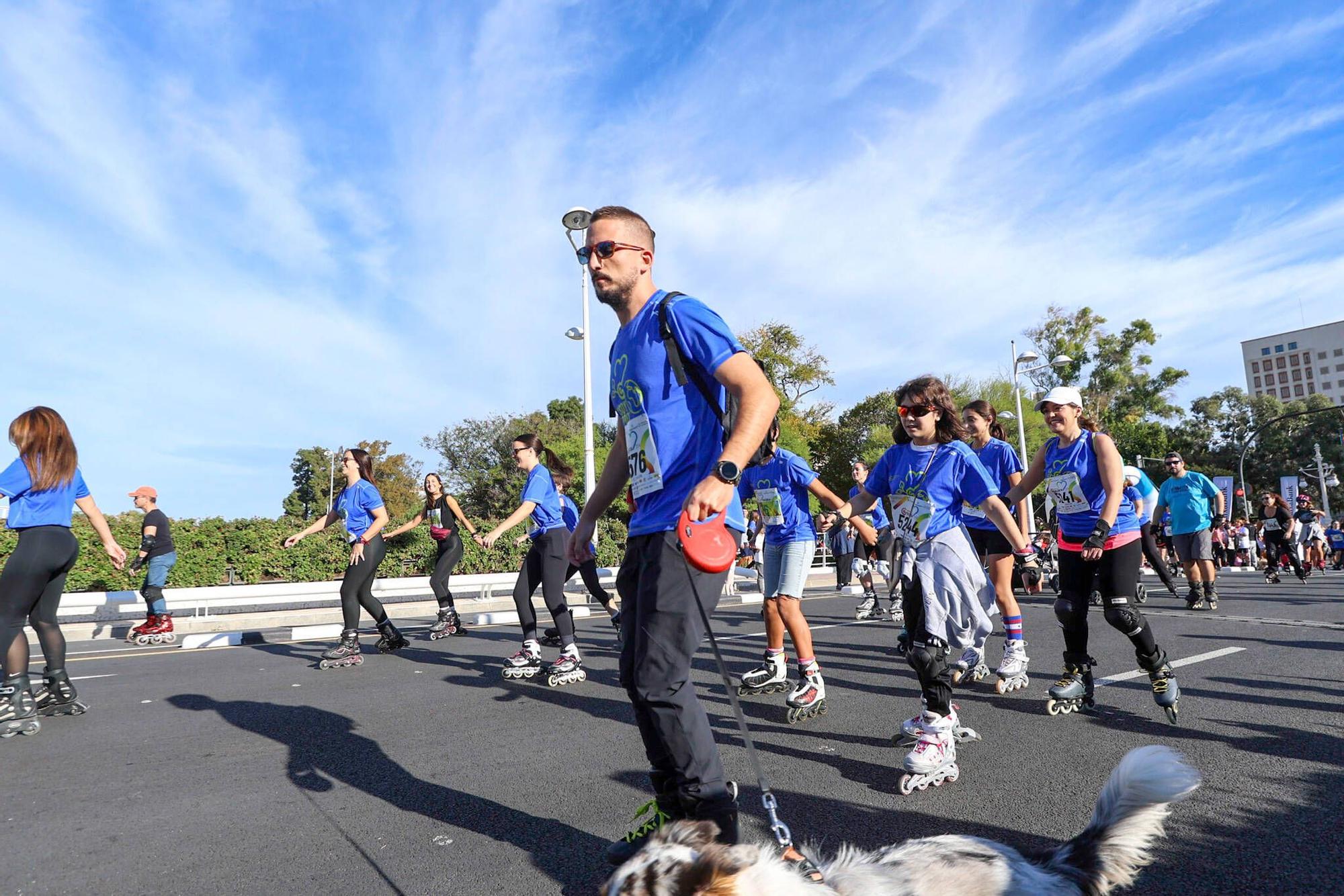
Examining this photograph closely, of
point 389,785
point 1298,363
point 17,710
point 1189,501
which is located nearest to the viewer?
point 389,785

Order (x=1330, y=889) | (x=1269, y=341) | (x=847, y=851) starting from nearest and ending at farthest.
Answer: (x=847, y=851), (x=1330, y=889), (x=1269, y=341)

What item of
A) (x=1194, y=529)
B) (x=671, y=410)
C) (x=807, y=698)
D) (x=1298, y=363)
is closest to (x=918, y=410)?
(x=807, y=698)

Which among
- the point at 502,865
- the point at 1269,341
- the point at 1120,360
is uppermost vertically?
the point at 1269,341

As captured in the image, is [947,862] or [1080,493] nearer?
[947,862]

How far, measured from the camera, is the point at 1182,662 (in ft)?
21.7

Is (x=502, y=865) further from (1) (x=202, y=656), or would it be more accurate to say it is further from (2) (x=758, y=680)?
(1) (x=202, y=656)

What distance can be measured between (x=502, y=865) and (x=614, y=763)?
1342 mm

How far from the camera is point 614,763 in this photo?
13.7 feet

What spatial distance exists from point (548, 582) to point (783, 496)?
7.13 feet

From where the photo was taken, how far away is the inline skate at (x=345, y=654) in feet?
25.2

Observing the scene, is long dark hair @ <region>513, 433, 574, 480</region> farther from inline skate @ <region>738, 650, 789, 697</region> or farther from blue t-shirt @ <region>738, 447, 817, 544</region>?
inline skate @ <region>738, 650, 789, 697</region>

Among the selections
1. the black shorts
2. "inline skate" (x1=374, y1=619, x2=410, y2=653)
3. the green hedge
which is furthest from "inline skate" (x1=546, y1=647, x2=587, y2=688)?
the green hedge

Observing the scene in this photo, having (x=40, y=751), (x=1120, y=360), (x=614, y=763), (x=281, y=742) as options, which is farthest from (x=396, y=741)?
(x=1120, y=360)

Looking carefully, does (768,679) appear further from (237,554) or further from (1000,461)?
(237,554)
